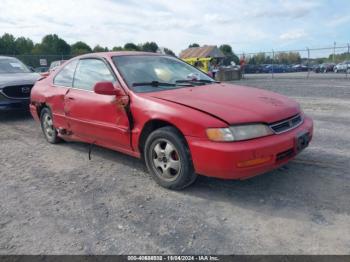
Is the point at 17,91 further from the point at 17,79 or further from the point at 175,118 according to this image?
the point at 175,118

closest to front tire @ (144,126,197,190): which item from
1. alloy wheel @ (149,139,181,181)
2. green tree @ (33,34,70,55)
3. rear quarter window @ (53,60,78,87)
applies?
alloy wheel @ (149,139,181,181)

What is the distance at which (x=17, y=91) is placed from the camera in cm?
830

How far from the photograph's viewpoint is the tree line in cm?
4806

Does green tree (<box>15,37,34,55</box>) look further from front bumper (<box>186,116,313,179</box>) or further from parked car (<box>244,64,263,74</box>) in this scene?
front bumper (<box>186,116,313,179</box>)

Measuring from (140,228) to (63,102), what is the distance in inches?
112

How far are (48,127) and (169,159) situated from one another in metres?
3.12

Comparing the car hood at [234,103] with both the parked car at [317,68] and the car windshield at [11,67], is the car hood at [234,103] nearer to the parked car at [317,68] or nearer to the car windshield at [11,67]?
the car windshield at [11,67]

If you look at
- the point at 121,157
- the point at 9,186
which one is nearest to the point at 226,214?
the point at 121,157

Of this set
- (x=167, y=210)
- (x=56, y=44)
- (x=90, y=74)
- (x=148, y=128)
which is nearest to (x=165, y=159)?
(x=148, y=128)

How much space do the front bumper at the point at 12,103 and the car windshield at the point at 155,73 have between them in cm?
466

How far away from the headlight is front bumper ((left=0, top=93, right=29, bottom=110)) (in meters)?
6.42

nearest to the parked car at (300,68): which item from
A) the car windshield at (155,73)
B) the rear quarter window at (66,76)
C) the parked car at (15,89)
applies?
the parked car at (15,89)

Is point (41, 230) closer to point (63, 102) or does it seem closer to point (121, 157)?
point (121, 157)

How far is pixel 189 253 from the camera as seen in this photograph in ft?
8.72
